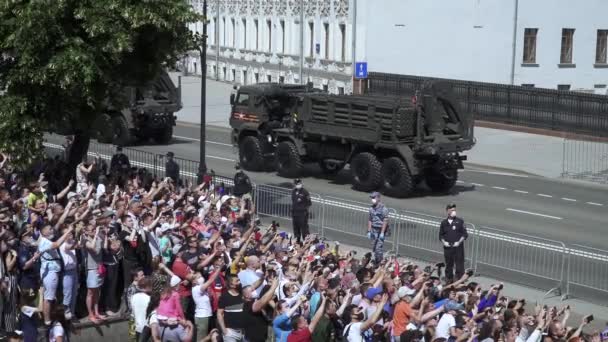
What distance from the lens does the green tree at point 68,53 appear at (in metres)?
19.3

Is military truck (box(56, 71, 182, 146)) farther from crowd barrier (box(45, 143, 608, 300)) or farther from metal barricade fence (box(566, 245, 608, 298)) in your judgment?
metal barricade fence (box(566, 245, 608, 298))

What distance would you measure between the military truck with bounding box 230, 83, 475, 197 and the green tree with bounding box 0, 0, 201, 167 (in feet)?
24.0

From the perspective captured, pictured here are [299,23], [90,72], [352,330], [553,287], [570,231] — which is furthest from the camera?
[299,23]

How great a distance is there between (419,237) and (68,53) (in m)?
7.42

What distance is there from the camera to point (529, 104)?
132ft

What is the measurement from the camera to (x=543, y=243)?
1812cm

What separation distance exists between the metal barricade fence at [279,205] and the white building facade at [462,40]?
24026mm

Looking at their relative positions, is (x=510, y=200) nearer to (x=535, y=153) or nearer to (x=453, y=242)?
(x=535, y=153)

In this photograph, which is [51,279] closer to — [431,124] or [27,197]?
[27,197]

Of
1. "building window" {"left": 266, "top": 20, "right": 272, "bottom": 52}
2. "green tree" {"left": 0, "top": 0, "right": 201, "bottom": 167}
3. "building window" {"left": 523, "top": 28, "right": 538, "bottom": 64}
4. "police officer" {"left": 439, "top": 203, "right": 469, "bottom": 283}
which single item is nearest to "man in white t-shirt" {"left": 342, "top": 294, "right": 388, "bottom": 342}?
"police officer" {"left": 439, "top": 203, "right": 469, "bottom": 283}

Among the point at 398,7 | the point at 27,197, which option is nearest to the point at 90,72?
the point at 27,197

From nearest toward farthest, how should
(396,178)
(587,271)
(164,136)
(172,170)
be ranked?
1. (587,271)
2. (172,170)
3. (396,178)
4. (164,136)

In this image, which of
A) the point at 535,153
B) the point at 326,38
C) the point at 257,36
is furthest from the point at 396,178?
the point at 257,36

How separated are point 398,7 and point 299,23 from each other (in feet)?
19.9
